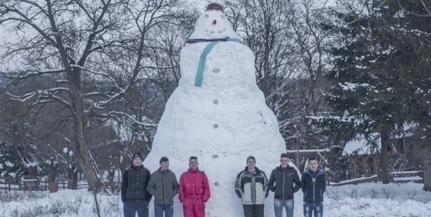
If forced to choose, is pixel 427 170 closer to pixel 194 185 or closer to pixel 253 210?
pixel 253 210

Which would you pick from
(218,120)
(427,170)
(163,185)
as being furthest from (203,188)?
(427,170)

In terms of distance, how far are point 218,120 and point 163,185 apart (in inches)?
56.8

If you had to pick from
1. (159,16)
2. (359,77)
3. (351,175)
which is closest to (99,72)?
(159,16)

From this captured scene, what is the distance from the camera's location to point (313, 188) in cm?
920

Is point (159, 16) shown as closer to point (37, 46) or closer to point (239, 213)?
point (37, 46)

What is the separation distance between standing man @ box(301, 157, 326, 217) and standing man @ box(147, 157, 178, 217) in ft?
6.18

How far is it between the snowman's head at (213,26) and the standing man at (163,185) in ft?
7.66

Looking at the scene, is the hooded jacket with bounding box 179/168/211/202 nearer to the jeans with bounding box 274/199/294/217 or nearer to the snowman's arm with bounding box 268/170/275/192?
the snowman's arm with bounding box 268/170/275/192

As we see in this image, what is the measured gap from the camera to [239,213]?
31.2 feet

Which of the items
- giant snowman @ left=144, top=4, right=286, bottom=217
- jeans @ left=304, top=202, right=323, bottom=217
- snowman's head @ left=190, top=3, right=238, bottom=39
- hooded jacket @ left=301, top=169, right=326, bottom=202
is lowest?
jeans @ left=304, top=202, right=323, bottom=217

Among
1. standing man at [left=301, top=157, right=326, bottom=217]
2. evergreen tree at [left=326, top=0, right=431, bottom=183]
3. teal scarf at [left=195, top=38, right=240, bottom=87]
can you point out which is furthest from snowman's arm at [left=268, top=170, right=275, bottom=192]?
evergreen tree at [left=326, top=0, right=431, bottom=183]

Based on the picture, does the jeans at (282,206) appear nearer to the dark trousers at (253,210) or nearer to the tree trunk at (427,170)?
the dark trousers at (253,210)

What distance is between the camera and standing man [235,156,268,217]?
8984mm

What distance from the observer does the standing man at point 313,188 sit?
362 inches
